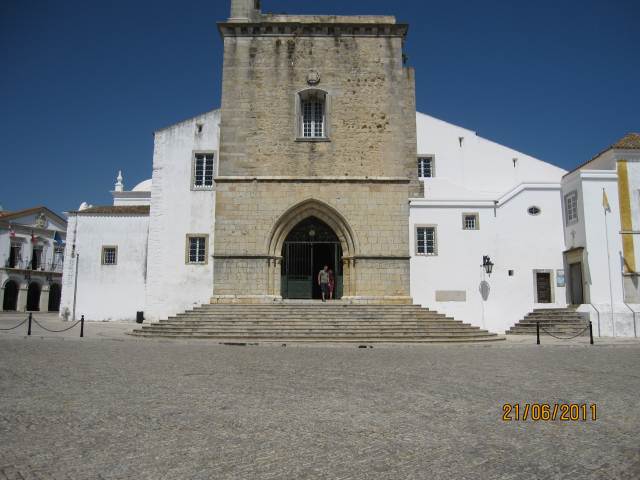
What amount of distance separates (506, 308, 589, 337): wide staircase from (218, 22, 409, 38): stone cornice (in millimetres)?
11852

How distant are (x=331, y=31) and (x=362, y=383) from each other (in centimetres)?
1684

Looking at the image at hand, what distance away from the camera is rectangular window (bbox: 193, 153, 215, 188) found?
23084 millimetres

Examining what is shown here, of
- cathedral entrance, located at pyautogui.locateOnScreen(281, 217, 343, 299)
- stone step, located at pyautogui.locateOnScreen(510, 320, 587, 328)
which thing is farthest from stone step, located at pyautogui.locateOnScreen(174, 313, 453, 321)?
stone step, located at pyautogui.locateOnScreen(510, 320, 587, 328)

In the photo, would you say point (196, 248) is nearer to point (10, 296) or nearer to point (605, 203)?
point (605, 203)

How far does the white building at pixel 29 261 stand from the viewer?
139 ft

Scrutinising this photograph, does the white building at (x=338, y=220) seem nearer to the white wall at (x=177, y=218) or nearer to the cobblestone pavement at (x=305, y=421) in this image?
the white wall at (x=177, y=218)

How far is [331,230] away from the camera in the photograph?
836 inches

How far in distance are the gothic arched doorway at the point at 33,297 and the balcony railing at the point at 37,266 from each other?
1403 millimetres

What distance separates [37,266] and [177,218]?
28299 mm

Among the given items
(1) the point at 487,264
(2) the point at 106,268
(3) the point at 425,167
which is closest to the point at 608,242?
(1) the point at 487,264

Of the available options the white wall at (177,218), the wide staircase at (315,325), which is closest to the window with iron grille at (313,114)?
the white wall at (177,218)

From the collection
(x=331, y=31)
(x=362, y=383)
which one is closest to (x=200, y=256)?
(x=331, y=31)

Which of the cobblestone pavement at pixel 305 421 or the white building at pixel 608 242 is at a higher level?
the white building at pixel 608 242

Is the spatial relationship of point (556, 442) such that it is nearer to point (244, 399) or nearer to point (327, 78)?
point (244, 399)
